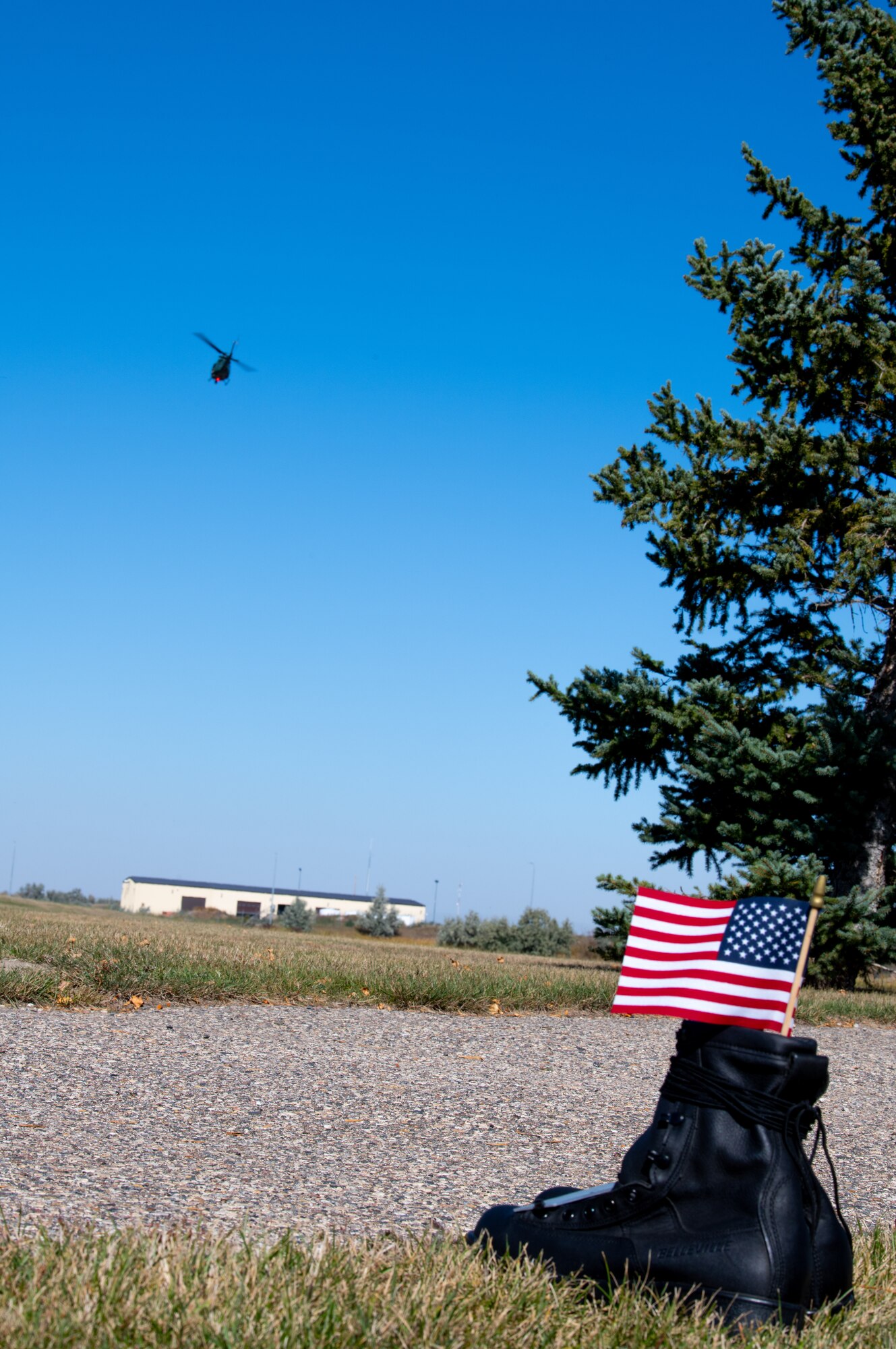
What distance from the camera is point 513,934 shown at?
96.8 ft

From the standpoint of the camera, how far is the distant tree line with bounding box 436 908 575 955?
29125 millimetres

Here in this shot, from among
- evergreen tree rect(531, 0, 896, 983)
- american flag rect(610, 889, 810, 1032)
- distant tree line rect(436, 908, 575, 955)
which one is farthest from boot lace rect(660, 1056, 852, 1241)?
distant tree line rect(436, 908, 575, 955)

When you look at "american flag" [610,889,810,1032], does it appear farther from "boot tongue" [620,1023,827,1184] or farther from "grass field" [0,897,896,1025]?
"grass field" [0,897,896,1025]

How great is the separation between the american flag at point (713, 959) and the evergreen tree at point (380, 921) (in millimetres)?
35361

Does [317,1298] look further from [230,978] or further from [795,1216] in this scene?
[230,978]

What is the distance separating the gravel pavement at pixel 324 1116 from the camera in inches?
132

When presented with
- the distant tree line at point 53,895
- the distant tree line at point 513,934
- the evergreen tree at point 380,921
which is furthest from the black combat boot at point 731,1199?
the distant tree line at point 53,895

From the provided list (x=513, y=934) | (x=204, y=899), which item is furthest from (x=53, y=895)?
(x=513, y=934)

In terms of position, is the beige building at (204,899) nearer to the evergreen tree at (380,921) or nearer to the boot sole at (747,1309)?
the evergreen tree at (380,921)

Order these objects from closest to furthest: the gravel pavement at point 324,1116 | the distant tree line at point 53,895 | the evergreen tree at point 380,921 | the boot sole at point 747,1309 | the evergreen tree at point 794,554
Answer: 1. the boot sole at point 747,1309
2. the gravel pavement at point 324,1116
3. the evergreen tree at point 794,554
4. the evergreen tree at point 380,921
5. the distant tree line at point 53,895

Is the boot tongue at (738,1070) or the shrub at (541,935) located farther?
the shrub at (541,935)

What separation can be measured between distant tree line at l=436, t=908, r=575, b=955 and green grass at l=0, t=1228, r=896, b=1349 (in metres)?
26.2

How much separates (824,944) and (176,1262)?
43.5ft

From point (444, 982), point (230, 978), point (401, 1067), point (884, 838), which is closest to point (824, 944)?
point (884, 838)
